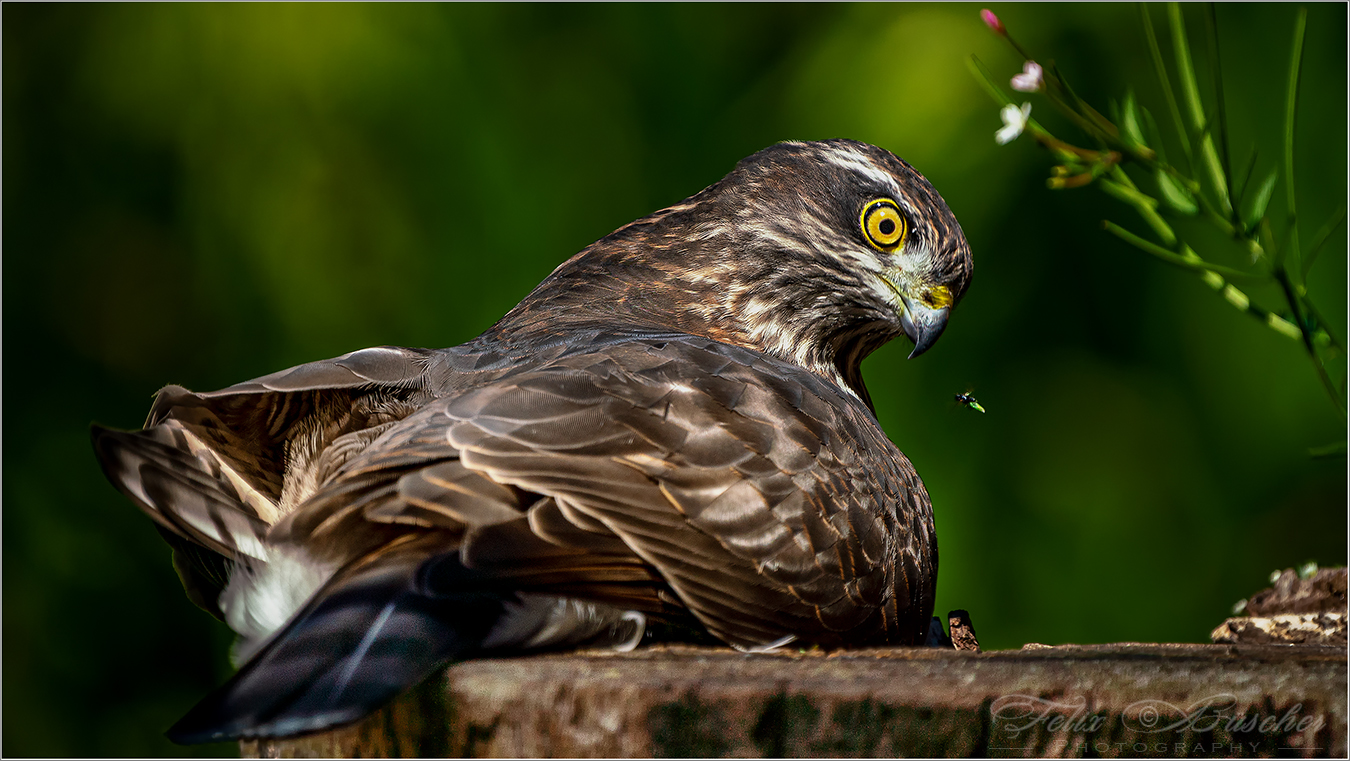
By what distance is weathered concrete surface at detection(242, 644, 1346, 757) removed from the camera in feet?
4.87

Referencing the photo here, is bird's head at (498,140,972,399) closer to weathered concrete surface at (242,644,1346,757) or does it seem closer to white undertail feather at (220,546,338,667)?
white undertail feather at (220,546,338,667)

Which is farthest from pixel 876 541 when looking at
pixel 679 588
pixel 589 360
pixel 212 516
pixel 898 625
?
pixel 212 516

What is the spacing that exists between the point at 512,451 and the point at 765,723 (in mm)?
573

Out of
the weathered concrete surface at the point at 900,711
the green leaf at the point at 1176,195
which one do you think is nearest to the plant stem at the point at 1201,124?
the green leaf at the point at 1176,195

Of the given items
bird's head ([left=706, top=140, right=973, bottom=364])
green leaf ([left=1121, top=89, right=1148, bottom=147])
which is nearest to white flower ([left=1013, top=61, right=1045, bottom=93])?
green leaf ([left=1121, top=89, right=1148, bottom=147])

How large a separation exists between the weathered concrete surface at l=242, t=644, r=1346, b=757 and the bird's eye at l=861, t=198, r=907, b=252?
1759 millimetres

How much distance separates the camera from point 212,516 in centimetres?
202

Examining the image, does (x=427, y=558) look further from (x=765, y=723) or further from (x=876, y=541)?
(x=876, y=541)

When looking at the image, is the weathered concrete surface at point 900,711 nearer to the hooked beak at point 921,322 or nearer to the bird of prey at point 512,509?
the bird of prey at point 512,509

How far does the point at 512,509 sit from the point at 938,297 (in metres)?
1.75

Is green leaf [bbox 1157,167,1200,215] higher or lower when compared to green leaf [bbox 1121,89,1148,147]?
lower

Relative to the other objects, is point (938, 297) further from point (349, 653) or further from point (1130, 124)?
point (349, 653)

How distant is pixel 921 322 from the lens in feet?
10.3

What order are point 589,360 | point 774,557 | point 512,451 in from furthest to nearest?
point 589,360 < point 774,557 < point 512,451
